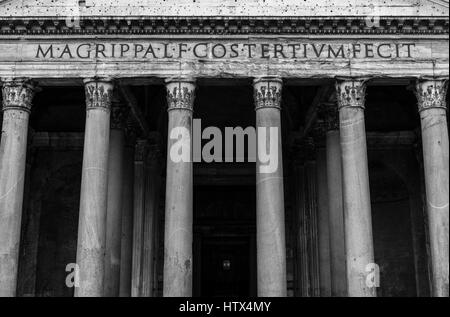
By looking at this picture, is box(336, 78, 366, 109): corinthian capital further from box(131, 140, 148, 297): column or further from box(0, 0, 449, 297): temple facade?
box(131, 140, 148, 297): column

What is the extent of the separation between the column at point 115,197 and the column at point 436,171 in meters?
8.39

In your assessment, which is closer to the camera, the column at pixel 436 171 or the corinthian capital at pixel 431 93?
the column at pixel 436 171

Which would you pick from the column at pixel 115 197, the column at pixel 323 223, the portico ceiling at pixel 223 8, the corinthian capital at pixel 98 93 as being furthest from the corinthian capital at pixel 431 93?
the column at pixel 115 197

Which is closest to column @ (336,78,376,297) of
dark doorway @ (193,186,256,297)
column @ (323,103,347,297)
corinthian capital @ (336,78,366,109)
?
corinthian capital @ (336,78,366,109)

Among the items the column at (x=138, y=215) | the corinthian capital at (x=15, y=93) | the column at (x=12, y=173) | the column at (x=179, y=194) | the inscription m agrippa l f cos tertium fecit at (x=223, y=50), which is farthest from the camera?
the column at (x=138, y=215)

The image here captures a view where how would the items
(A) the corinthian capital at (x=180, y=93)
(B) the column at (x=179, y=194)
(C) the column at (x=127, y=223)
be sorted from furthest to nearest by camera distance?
(C) the column at (x=127, y=223)
(A) the corinthian capital at (x=180, y=93)
(B) the column at (x=179, y=194)

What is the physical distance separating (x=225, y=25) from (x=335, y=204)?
19.5ft

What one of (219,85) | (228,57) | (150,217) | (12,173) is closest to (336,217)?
(219,85)

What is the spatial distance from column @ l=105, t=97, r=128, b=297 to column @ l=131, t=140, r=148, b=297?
218 cm

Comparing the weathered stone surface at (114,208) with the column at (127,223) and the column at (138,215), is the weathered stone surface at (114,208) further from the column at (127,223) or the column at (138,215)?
the column at (138,215)

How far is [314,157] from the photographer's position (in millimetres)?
21250

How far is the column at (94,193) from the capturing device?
15.2 m

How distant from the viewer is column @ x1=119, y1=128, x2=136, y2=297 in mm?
19125
